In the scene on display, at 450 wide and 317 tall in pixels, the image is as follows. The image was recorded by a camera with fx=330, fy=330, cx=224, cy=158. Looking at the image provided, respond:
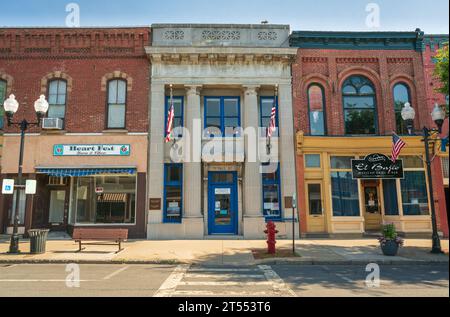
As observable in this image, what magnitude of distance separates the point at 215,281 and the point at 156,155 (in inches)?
399

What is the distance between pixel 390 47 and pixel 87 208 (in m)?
18.9

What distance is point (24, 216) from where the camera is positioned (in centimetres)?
1700

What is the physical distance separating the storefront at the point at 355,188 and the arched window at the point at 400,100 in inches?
38.3

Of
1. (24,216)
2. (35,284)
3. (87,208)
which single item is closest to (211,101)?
(87,208)

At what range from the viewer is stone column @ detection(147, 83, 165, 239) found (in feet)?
55.1

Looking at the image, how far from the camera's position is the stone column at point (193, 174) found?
54.5ft

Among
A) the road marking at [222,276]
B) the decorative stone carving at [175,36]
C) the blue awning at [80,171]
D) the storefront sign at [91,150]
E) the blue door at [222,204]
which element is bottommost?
the road marking at [222,276]

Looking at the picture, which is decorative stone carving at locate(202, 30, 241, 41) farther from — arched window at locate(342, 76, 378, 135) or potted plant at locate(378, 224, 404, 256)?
potted plant at locate(378, 224, 404, 256)

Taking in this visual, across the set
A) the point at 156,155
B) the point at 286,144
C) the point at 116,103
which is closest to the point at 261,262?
the point at 286,144

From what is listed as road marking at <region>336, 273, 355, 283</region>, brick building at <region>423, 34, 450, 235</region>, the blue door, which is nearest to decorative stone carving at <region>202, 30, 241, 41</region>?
the blue door

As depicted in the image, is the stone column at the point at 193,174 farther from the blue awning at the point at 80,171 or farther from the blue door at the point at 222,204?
the blue awning at the point at 80,171

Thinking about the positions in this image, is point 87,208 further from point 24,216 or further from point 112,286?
point 112,286

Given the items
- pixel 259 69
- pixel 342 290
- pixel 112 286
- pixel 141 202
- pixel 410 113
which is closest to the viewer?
pixel 342 290

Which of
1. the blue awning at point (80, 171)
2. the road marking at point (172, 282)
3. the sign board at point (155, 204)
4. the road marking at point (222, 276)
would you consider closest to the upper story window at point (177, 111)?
the blue awning at point (80, 171)
